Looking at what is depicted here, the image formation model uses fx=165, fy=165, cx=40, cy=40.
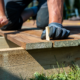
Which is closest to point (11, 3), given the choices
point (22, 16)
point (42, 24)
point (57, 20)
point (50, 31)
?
point (22, 16)

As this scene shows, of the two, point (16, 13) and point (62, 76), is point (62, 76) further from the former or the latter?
point (16, 13)

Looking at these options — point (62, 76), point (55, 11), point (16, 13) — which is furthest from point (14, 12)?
point (62, 76)

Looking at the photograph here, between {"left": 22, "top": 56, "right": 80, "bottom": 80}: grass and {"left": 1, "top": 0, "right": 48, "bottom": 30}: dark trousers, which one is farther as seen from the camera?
{"left": 1, "top": 0, "right": 48, "bottom": 30}: dark trousers

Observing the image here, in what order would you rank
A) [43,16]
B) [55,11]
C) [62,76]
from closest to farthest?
[62,76] → [55,11] → [43,16]

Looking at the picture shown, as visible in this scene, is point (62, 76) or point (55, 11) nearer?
point (62, 76)

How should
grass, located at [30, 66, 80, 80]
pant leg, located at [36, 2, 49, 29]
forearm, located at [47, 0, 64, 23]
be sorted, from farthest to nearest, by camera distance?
1. pant leg, located at [36, 2, 49, 29]
2. forearm, located at [47, 0, 64, 23]
3. grass, located at [30, 66, 80, 80]

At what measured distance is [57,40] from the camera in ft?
4.67

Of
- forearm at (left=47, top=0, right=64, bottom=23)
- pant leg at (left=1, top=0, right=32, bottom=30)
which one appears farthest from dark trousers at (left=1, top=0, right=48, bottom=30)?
forearm at (left=47, top=0, right=64, bottom=23)

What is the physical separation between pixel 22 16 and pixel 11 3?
0.28m

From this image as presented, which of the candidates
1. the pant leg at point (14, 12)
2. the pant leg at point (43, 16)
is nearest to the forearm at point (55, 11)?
the pant leg at point (43, 16)

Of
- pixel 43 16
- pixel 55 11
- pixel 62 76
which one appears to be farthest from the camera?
Result: pixel 43 16

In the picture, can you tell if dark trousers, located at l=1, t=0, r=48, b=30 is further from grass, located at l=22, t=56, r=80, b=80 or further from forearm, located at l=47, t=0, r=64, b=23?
grass, located at l=22, t=56, r=80, b=80

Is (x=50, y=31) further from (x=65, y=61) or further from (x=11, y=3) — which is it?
(x=11, y=3)

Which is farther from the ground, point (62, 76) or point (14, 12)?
point (14, 12)
